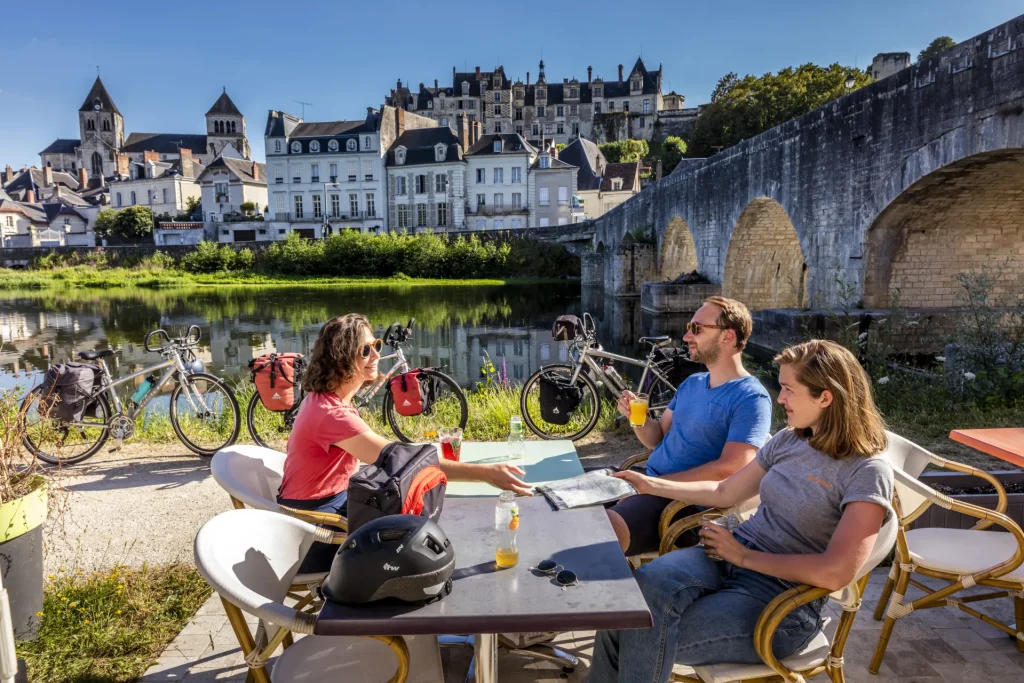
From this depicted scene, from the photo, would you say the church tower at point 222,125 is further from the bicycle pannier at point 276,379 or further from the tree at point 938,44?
the bicycle pannier at point 276,379

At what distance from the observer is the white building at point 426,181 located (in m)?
45.8

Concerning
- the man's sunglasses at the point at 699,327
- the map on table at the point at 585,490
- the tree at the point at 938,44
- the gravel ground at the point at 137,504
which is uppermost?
the tree at the point at 938,44

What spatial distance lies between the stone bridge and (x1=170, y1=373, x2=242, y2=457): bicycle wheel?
275 inches

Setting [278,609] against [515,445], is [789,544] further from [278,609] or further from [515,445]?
[278,609]

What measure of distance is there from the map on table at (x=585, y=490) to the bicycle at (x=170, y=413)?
12.0ft

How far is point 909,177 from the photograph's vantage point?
8961 millimetres

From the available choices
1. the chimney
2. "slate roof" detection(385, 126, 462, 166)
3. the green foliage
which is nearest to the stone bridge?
the green foliage

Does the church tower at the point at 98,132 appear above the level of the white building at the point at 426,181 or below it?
above

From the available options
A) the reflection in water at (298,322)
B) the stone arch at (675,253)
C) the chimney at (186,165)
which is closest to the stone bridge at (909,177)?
the reflection in water at (298,322)

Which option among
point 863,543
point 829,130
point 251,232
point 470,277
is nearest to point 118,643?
point 863,543

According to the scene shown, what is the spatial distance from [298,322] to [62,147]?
8734cm

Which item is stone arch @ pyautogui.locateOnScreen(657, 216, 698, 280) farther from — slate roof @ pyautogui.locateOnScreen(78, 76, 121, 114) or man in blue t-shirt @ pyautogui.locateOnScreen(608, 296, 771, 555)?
slate roof @ pyautogui.locateOnScreen(78, 76, 121, 114)

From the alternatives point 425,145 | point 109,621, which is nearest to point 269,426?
point 109,621

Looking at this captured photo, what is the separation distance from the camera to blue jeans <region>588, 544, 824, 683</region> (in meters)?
1.80
